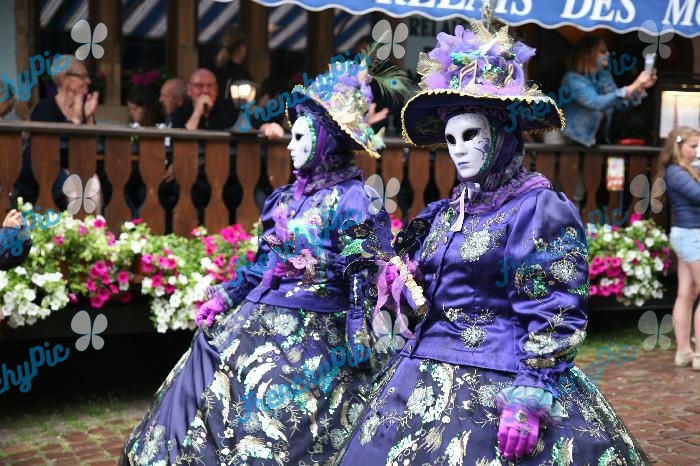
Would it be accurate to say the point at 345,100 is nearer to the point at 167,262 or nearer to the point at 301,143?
the point at 301,143

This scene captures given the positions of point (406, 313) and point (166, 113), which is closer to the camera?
point (406, 313)

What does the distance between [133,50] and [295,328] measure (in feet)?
19.7

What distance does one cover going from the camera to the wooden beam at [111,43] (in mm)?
9492

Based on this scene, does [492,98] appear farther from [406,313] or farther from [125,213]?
[125,213]

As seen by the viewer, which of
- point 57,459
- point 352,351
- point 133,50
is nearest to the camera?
point 352,351

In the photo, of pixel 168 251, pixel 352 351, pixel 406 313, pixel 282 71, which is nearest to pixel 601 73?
pixel 282 71

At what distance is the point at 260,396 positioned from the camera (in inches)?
171

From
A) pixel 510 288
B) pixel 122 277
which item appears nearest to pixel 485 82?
pixel 510 288

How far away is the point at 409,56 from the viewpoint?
10273 millimetres

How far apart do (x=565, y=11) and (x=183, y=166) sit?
3.15 meters

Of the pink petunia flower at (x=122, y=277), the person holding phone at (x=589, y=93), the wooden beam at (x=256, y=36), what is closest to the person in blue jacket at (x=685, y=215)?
the person holding phone at (x=589, y=93)

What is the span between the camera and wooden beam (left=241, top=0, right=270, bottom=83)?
10.1 metres

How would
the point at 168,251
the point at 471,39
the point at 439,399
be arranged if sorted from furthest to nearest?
the point at 168,251 < the point at 471,39 < the point at 439,399

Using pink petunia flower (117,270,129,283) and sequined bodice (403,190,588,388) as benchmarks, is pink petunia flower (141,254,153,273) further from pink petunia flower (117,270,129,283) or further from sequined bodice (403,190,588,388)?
sequined bodice (403,190,588,388)
